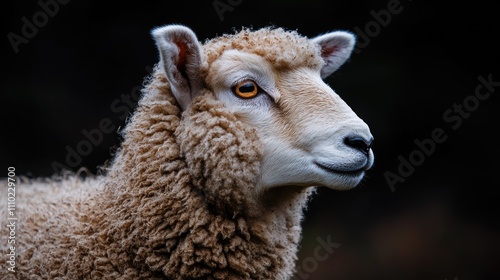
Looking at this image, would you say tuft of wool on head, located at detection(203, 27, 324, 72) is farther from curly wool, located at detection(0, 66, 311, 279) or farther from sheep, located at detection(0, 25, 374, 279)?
curly wool, located at detection(0, 66, 311, 279)

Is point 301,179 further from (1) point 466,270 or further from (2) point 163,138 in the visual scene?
(1) point 466,270

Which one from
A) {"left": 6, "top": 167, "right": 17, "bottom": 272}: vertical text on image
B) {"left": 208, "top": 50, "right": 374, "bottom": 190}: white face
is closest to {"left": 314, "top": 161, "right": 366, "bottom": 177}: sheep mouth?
{"left": 208, "top": 50, "right": 374, "bottom": 190}: white face

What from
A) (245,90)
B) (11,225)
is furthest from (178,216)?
(11,225)

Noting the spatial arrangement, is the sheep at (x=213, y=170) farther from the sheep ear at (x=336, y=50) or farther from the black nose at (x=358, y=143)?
the sheep ear at (x=336, y=50)

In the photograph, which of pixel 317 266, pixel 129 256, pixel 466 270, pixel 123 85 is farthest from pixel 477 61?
pixel 129 256

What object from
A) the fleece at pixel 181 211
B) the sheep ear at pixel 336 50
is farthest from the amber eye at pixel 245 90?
the sheep ear at pixel 336 50

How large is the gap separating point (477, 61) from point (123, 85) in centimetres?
530

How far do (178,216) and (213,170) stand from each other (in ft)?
0.96

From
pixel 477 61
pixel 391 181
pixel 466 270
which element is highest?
pixel 477 61

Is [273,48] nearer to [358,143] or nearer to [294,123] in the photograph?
[294,123]

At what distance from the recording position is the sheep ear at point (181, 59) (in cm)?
301

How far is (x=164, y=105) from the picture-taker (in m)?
3.15

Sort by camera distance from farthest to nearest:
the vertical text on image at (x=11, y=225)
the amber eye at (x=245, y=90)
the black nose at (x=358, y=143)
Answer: the vertical text on image at (x=11, y=225) < the amber eye at (x=245, y=90) < the black nose at (x=358, y=143)

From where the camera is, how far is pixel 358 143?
9.73 feet
